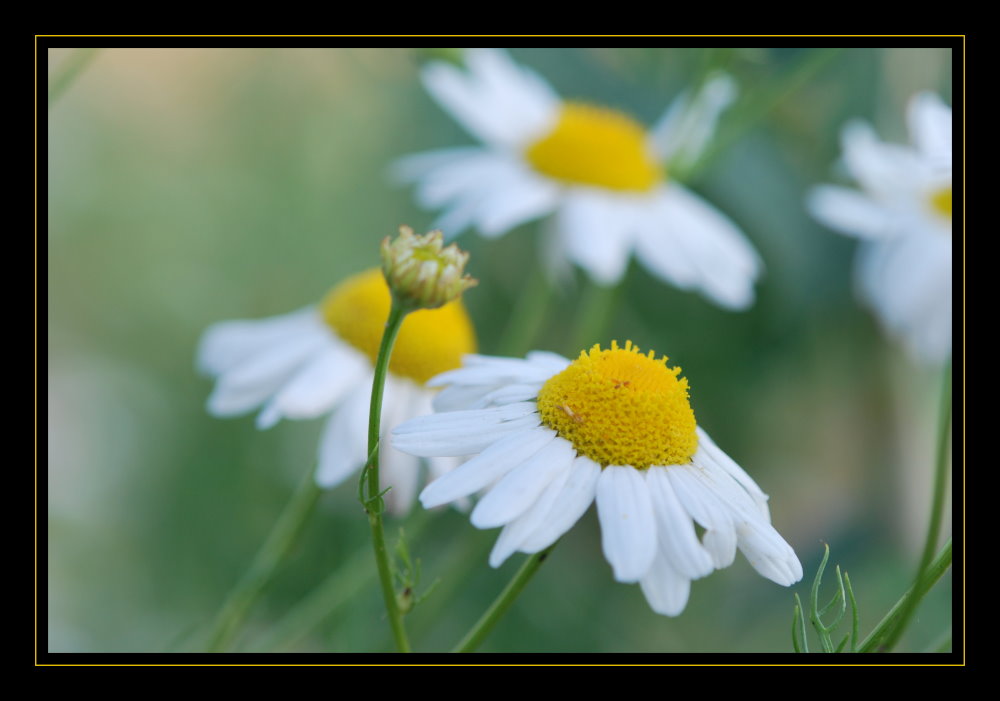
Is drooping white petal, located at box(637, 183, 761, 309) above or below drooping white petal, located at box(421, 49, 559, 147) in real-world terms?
below

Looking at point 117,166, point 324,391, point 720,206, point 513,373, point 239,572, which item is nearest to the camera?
point 513,373

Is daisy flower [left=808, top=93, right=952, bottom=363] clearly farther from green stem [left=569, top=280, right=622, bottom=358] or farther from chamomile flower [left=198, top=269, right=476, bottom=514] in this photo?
chamomile flower [left=198, top=269, right=476, bottom=514]

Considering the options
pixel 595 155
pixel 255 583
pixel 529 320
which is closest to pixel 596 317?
pixel 529 320

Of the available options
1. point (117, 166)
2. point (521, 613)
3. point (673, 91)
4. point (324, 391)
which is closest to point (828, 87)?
point (673, 91)

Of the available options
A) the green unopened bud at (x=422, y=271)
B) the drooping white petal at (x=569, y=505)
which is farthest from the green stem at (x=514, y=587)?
the green unopened bud at (x=422, y=271)

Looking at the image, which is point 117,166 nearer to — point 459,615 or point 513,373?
point 459,615

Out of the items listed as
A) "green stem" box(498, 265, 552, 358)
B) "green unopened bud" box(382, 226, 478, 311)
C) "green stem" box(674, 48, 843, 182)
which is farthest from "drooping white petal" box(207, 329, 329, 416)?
"green stem" box(674, 48, 843, 182)

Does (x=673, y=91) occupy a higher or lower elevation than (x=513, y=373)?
higher

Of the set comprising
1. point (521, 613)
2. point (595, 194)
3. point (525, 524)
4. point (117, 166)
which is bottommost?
point (521, 613)

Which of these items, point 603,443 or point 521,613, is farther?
point 521,613
